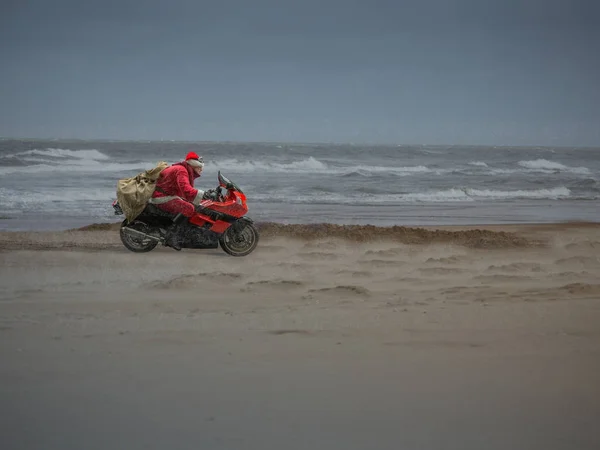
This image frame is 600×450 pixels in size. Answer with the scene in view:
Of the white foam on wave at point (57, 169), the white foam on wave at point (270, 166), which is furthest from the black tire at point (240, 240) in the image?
the white foam on wave at point (270, 166)

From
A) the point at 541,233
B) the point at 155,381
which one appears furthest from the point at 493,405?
the point at 541,233

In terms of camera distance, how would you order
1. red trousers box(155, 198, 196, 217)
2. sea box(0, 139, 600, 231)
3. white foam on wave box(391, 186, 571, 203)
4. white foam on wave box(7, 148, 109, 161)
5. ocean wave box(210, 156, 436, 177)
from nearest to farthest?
red trousers box(155, 198, 196, 217)
sea box(0, 139, 600, 231)
white foam on wave box(391, 186, 571, 203)
ocean wave box(210, 156, 436, 177)
white foam on wave box(7, 148, 109, 161)

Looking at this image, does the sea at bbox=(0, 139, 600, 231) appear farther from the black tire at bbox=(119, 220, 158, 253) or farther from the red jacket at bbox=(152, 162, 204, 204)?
the red jacket at bbox=(152, 162, 204, 204)

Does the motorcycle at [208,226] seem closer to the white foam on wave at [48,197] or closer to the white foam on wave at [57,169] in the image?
the white foam on wave at [48,197]

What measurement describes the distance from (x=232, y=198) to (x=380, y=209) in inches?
203

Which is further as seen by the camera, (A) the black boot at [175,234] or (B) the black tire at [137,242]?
(B) the black tire at [137,242]

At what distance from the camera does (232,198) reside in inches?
235

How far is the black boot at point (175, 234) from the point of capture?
231 inches

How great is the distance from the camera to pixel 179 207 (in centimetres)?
581

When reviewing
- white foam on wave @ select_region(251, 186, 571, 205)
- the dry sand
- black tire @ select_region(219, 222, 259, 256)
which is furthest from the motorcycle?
white foam on wave @ select_region(251, 186, 571, 205)

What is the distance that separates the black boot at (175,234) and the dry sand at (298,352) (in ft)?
0.66

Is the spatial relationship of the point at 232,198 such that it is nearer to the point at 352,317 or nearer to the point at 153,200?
the point at 153,200

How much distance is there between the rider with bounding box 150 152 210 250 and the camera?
5.80 metres

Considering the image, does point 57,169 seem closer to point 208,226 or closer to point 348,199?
point 348,199
